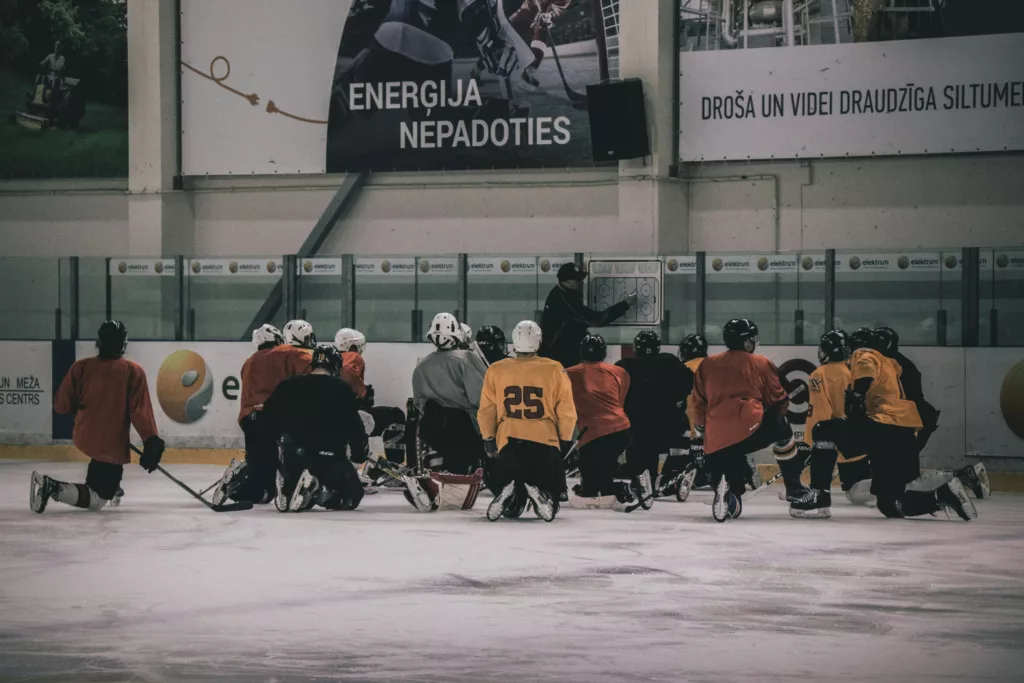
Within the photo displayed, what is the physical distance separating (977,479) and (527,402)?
4177mm

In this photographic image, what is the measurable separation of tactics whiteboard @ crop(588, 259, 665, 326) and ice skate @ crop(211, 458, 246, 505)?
4798mm

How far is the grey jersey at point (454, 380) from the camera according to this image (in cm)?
1307

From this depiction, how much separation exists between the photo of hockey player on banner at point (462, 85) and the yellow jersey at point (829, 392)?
22.9 ft

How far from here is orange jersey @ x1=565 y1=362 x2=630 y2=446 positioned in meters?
13.0

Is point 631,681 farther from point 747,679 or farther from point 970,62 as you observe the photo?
point 970,62

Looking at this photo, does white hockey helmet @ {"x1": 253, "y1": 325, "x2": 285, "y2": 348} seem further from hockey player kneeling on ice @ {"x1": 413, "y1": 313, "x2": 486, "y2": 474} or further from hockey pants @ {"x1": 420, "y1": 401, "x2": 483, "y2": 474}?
hockey pants @ {"x1": 420, "y1": 401, "x2": 483, "y2": 474}

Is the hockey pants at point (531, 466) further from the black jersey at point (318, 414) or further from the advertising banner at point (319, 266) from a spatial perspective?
the advertising banner at point (319, 266)

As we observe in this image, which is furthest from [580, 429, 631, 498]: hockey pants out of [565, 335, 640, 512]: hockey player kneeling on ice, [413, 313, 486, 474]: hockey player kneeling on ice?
[413, 313, 486, 474]: hockey player kneeling on ice

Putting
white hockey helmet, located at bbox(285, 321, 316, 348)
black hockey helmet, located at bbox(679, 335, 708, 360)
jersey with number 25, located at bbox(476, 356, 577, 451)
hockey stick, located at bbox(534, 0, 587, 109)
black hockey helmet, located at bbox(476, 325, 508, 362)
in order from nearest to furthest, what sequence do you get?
jersey with number 25, located at bbox(476, 356, 577, 451) → white hockey helmet, located at bbox(285, 321, 316, 348) → black hockey helmet, located at bbox(476, 325, 508, 362) → black hockey helmet, located at bbox(679, 335, 708, 360) → hockey stick, located at bbox(534, 0, 587, 109)

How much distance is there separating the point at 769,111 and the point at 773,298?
323 cm

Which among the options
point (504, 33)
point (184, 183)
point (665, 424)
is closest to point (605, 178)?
point (504, 33)

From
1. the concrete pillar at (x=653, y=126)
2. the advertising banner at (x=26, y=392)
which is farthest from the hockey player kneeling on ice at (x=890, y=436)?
the advertising banner at (x=26, y=392)

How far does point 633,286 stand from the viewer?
16.8m

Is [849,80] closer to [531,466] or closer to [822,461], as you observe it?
[822,461]
